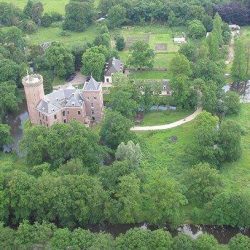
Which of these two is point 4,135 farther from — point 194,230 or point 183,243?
point 183,243

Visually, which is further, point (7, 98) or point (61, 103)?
point (7, 98)

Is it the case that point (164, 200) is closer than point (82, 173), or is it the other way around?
point (164, 200)

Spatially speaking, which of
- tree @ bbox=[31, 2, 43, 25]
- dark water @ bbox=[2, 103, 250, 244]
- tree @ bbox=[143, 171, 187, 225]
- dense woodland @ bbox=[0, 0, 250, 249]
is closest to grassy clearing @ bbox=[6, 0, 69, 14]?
tree @ bbox=[31, 2, 43, 25]

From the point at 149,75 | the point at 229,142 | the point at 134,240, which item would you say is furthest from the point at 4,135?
the point at 149,75

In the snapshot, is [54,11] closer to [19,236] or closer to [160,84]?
[160,84]

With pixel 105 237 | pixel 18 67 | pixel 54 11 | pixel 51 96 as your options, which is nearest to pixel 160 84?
pixel 51 96
